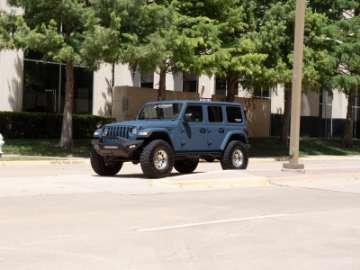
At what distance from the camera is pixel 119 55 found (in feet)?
88.0

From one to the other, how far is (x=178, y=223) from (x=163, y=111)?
27.5 ft

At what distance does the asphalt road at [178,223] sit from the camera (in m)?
8.50

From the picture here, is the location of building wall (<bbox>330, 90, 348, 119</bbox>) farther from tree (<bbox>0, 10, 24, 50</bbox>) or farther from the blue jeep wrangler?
the blue jeep wrangler

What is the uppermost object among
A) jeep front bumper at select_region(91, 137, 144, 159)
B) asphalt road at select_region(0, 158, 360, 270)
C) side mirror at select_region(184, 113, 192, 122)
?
side mirror at select_region(184, 113, 192, 122)

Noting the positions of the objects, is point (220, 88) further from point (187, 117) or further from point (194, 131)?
point (187, 117)

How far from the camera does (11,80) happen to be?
111 ft

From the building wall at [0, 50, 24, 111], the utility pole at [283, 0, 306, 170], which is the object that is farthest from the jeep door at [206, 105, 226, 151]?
the building wall at [0, 50, 24, 111]

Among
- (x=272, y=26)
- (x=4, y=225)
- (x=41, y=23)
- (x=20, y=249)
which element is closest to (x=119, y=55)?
(x=41, y=23)

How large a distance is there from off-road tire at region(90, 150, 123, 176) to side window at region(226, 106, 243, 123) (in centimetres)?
355

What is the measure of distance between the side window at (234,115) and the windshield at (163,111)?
2.12m

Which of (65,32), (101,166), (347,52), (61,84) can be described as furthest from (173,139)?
(347,52)

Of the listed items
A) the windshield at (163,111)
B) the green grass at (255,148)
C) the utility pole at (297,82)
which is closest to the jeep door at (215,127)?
the windshield at (163,111)

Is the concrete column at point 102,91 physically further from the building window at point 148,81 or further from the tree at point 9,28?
the tree at point 9,28

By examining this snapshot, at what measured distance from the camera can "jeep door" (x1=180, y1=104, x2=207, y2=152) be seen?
19.1 meters
